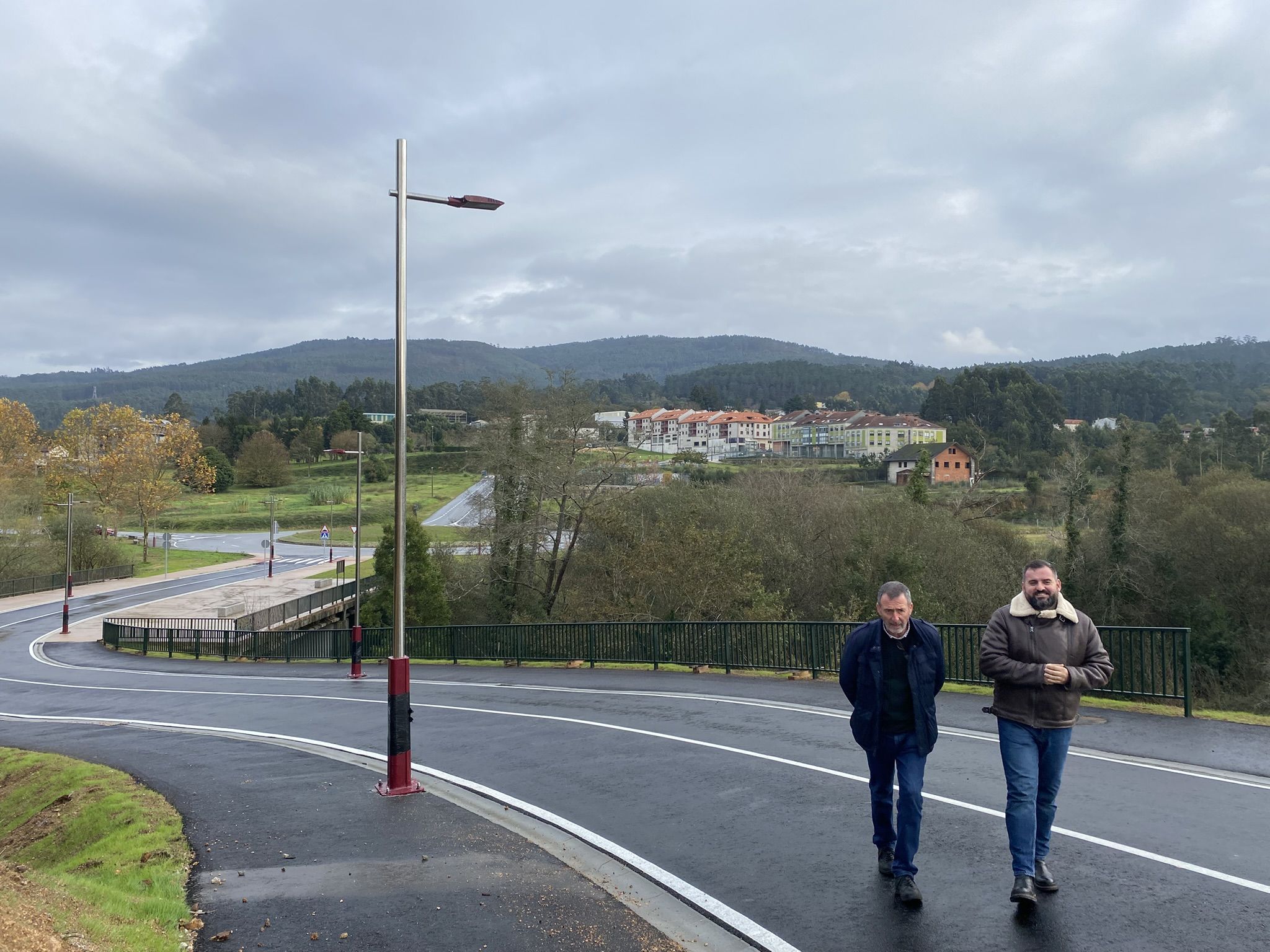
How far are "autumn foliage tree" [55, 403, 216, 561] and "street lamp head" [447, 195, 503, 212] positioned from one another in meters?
72.3

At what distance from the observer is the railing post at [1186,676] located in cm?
1130

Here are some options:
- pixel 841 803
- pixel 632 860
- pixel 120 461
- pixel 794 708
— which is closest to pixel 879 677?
pixel 632 860

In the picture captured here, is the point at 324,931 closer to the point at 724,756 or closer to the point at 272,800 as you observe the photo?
the point at 272,800

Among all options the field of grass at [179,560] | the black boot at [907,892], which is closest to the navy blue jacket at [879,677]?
the black boot at [907,892]

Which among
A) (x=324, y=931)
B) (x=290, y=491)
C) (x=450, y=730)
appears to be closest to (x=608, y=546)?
(x=450, y=730)

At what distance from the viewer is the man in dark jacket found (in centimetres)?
564

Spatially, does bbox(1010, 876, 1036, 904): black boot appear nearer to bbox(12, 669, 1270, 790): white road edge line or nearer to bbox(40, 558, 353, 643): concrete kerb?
bbox(12, 669, 1270, 790): white road edge line

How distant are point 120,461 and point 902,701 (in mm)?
81795

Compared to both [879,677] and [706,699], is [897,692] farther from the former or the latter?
[706,699]

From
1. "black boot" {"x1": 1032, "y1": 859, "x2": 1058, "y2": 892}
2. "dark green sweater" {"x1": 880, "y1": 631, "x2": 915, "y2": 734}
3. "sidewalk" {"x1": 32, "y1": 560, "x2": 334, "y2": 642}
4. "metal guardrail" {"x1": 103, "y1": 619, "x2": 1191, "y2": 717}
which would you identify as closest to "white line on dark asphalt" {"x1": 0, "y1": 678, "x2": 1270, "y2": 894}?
"black boot" {"x1": 1032, "y1": 859, "x2": 1058, "y2": 892}

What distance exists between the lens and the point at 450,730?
13547 mm

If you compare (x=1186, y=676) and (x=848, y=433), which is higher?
(x=848, y=433)

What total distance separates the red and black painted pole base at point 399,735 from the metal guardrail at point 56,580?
192ft

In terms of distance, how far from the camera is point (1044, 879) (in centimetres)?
566
